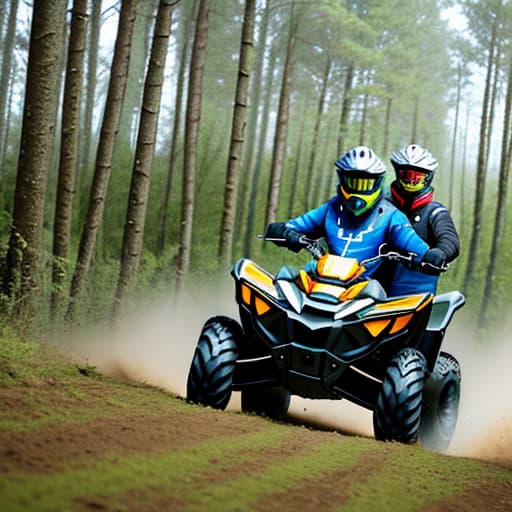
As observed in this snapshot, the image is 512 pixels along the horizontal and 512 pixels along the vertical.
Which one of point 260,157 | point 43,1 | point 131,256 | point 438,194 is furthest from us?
point 438,194

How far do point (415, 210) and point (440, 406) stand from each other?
206 cm

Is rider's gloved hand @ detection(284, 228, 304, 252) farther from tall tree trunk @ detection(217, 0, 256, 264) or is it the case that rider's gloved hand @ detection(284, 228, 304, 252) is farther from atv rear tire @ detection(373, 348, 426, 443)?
tall tree trunk @ detection(217, 0, 256, 264)

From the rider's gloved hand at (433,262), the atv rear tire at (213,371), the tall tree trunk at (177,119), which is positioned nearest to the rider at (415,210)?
the rider's gloved hand at (433,262)

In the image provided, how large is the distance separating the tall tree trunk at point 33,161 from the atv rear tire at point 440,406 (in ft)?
14.7

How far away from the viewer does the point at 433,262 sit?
29.1 feet

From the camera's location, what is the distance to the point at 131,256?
16625 millimetres

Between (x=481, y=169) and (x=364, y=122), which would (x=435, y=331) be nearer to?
(x=481, y=169)

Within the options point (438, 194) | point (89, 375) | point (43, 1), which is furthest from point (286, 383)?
point (438, 194)

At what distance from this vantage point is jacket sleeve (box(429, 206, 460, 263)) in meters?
9.28

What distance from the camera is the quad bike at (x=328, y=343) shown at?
27.0 ft

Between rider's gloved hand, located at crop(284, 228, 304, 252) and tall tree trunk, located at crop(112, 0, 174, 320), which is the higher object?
tall tree trunk, located at crop(112, 0, 174, 320)

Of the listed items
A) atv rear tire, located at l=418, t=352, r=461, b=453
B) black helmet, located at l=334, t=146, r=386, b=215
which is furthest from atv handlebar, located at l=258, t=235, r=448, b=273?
atv rear tire, located at l=418, t=352, r=461, b=453

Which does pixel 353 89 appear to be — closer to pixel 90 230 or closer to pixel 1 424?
pixel 90 230

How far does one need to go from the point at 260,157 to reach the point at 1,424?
40493 mm
